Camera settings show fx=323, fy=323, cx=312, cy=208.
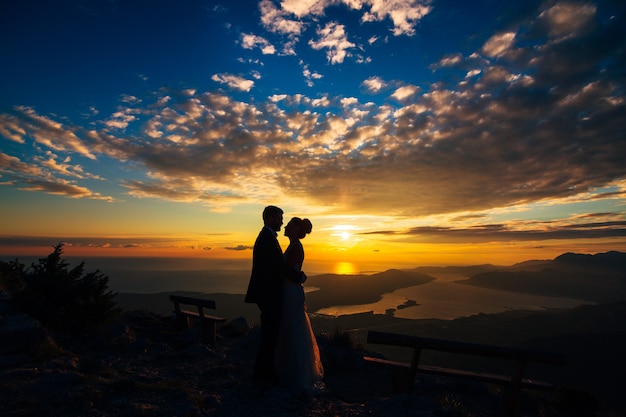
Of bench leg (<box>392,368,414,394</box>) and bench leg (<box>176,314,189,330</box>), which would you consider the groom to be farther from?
bench leg (<box>176,314,189,330</box>)

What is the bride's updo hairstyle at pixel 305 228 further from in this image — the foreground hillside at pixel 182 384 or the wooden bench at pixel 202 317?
the wooden bench at pixel 202 317

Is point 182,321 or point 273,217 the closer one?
point 273,217

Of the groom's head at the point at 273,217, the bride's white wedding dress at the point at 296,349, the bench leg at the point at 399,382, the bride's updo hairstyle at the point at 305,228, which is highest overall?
the groom's head at the point at 273,217

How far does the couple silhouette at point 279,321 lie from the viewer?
5.72 m

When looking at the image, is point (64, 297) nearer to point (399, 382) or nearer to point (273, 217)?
point (273, 217)

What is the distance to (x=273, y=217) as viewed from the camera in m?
6.08

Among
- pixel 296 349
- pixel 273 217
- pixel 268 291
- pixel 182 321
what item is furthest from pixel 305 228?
pixel 182 321

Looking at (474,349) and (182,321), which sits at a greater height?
(474,349)

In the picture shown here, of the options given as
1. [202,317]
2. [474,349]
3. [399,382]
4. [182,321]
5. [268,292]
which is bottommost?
[399,382]

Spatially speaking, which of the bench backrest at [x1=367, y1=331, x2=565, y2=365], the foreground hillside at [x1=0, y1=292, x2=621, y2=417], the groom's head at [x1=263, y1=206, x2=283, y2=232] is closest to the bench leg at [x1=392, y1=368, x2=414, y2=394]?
the foreground hillside at [x1=0, y1=292, x2=621, y2=417]

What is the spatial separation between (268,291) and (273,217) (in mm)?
1350

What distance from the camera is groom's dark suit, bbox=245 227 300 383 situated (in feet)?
19.0

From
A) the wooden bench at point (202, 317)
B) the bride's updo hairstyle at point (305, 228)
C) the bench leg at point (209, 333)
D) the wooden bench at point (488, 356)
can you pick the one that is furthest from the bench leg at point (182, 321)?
the wooden bench at point (488, 356)

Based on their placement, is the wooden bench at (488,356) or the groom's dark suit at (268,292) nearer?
the wooden bench at (488,356)
